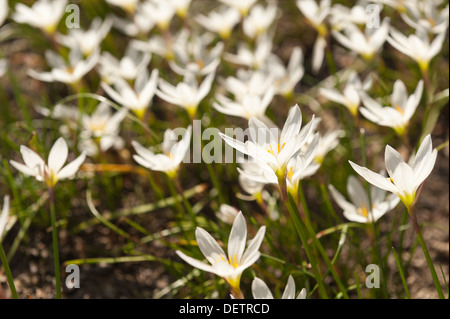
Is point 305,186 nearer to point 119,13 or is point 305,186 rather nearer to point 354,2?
point 354,2

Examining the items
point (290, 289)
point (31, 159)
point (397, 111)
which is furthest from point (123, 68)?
point (290, 289)

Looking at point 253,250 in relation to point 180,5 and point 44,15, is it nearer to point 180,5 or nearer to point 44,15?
point 180,5

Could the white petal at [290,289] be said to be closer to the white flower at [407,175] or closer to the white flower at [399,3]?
the white flower at [407,175]

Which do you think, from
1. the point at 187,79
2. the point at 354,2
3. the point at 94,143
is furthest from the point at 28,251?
the point at 354,2

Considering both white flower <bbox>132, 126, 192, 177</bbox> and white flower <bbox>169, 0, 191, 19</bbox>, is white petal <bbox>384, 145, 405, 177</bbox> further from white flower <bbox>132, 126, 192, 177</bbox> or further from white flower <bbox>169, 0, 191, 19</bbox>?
white flower <bbox>169, 0, 191, 19</bbox>

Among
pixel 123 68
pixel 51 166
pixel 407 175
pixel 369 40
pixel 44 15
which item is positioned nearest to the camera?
pixel 407 175

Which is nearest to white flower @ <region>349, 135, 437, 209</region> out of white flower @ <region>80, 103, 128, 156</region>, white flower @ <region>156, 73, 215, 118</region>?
white flower @ <region>156, 73, 215, 118</region>
